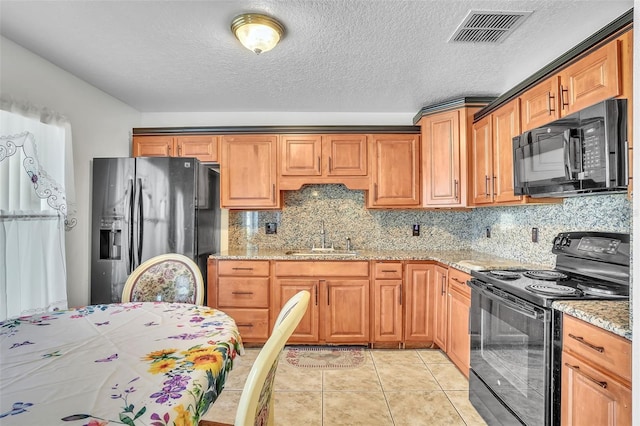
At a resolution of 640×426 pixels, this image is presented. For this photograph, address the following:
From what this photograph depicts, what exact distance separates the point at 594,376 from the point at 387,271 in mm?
1826

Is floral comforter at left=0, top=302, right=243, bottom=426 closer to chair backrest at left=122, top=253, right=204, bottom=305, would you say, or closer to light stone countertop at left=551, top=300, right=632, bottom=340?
chair backrest at left=122, top=253, right=204, bottom=305

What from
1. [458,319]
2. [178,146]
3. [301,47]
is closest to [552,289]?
[458,319]

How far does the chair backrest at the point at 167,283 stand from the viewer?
2.01 metres

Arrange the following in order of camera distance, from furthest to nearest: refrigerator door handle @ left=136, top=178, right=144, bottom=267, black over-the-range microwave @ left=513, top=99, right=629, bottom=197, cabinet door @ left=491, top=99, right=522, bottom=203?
refrigerator door handle @ left=136, top=178, right=144, bottom=267 → cabinet door @ left=491, top=99, right=522, bottom=203 → black over-the-range microwave @ left=513, top=99, right=629, bottom=197

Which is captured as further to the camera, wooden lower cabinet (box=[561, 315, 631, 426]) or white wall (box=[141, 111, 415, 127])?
white wall (box=[141, 111, 415, 127])

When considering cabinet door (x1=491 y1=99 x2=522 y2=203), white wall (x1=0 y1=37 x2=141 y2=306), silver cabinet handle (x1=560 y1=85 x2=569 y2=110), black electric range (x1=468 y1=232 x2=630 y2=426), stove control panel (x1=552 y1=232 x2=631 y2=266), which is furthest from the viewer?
cabinet door (x1=491 y1=99 x2=522 y2=203)

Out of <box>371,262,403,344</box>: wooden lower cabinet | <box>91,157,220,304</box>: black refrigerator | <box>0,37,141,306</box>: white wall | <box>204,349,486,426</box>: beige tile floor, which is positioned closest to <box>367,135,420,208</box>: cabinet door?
<box>371,262,403,344</box>: wooden lower cabinet

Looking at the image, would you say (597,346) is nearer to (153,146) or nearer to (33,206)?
(33,206)

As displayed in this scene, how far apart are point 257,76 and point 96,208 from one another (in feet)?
5.83

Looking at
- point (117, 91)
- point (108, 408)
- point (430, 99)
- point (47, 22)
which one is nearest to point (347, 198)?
point (430, 99)

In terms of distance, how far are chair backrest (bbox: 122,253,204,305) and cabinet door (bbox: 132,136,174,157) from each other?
1.71 metres

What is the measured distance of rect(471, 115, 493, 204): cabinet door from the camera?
270cm

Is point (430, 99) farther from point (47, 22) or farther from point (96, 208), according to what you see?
point (96, 208)

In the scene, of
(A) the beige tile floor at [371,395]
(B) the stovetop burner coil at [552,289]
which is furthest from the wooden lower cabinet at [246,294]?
(B) the stovetop burner coil at [552,289]
